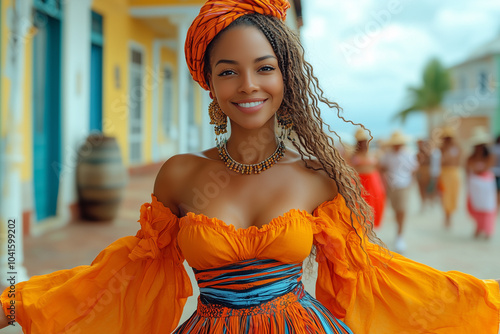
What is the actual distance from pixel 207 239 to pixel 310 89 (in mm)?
654

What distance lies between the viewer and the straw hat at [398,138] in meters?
7.22

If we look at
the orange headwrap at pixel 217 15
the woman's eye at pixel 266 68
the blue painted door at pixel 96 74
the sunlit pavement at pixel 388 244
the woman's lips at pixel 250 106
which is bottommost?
the sunlit pavement at pixel 388 244

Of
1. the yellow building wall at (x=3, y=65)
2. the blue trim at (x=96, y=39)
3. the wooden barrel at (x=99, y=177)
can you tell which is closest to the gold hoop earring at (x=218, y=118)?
the yellow building wall at (x=3, y=65)

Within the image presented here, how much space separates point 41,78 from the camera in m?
6.64

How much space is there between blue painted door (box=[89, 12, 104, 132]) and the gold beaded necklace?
7.29 m

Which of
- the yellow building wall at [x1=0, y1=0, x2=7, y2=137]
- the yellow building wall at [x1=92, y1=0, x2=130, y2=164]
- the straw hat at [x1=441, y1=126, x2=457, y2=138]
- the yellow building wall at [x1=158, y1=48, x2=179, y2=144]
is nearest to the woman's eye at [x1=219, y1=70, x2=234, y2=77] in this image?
the yellow building wall at [x1=0, y1=0, x2=7, y2=137]

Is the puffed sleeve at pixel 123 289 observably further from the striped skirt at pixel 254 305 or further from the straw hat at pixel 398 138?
the straw hat at pixel 398 138

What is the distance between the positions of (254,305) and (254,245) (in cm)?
21

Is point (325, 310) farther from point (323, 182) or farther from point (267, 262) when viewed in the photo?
point (323, 182)

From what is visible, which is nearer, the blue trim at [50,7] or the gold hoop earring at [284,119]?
the gold hoop earring at [284,119]

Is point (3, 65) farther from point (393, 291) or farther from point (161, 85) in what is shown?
point (161, 85)

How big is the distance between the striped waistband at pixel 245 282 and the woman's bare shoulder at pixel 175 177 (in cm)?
28

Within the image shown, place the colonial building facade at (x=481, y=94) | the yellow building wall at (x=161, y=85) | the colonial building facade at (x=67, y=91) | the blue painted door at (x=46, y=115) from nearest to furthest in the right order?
the colonial building facade at (x=67, y=91)
the blue painted door at (x=46, y=115)
the yellow building wall at (x=161, y=85)
the colonial building facade at (x=481, y=94)

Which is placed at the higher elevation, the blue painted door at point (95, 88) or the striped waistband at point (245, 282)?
the blue painted door at point (95, 88)
